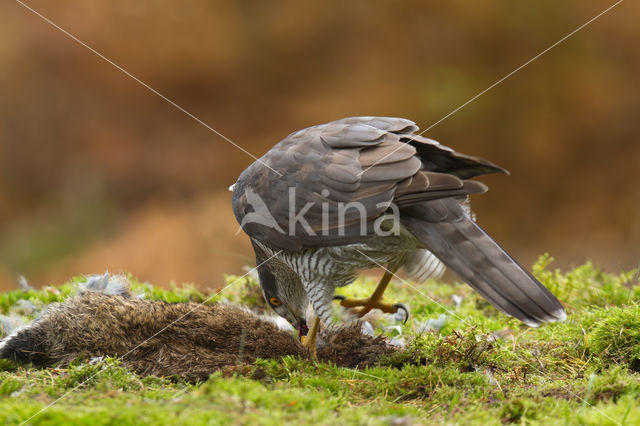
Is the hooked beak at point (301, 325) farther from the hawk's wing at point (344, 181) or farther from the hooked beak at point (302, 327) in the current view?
the hawk's wing at point (344, 181)

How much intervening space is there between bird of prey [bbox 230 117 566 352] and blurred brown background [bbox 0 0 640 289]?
22.0 ft

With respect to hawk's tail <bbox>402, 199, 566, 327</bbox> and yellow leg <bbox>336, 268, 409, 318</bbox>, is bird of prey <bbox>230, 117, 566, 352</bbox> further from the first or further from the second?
yellow leg <bbox>336, 268, 409, 318</bbox>

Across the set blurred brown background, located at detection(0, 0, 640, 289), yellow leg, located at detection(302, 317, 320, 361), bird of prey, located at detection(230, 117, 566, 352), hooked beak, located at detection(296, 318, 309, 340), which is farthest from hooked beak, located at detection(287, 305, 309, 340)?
blurred brown background, located at detection(0, 0, 640, 289)

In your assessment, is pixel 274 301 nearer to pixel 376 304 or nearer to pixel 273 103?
pixel 376 304

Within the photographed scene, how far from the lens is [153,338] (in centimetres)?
340

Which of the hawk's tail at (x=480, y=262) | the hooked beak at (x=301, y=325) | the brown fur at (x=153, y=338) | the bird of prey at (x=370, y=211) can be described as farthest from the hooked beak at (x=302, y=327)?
the hawk's tail at (x=480, y=262)

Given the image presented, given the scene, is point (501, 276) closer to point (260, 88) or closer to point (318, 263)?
point (318, 263)

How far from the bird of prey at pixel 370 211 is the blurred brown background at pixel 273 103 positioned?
670cm

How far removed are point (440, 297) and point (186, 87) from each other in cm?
870

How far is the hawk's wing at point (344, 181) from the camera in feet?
11.6

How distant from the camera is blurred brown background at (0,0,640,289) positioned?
1123 cm

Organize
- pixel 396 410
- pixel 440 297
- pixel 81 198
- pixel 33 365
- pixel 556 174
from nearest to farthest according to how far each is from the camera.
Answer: pixel 396 410, pixel 33 365, pixel 440 297, pixel 81 198, pixel 556 174

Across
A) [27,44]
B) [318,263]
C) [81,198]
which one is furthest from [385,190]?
[27,44]

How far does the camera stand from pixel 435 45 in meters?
12.0
